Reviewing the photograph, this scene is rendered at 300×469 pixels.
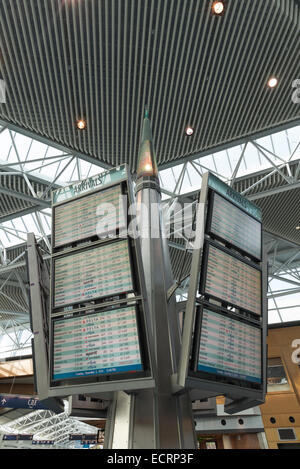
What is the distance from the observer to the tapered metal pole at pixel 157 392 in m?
4.30

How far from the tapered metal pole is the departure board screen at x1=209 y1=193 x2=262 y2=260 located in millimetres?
1282

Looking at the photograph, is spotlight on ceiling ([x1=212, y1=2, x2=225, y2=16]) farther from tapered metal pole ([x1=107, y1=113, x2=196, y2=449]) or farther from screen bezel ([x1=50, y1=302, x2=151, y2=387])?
screen bezel ([x1=50, y1=302, x2=151, y2=387])

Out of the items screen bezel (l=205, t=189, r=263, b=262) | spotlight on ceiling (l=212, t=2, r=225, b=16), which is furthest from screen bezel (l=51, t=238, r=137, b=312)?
spotlight on ceiling (l=212, t=2, r=225, b=16)

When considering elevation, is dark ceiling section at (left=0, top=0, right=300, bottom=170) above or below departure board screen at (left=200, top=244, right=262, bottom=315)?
above

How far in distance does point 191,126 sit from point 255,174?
518 cm

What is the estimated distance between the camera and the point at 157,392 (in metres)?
4.59

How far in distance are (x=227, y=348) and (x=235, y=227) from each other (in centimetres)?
183

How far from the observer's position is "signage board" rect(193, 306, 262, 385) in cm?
424

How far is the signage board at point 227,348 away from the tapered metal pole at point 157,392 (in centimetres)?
73

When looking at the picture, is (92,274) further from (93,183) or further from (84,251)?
(93,183)

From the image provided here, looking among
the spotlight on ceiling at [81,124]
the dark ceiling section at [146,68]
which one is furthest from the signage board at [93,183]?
the spotlight on ceiling at [81,124]

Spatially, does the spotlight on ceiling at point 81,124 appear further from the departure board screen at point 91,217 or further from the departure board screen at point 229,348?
the departure board screen at point 229,348
